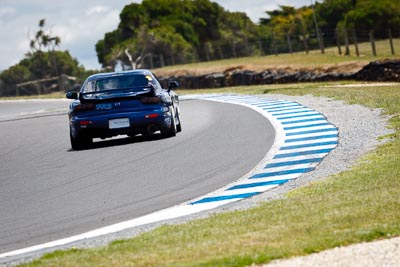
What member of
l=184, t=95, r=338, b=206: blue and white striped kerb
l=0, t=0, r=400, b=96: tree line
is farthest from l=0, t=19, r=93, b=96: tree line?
l=184, t=95, r=338, b=206: blue and white striped kerb

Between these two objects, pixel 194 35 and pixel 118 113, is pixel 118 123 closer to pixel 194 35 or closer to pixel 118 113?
pixel 118 113

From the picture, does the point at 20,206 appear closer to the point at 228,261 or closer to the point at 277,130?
the point at 228,261

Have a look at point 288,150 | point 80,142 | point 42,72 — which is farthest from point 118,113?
point 42,72

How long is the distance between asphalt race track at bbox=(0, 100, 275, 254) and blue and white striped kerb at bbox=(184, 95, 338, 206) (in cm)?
28

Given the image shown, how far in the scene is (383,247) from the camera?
28.1 ft

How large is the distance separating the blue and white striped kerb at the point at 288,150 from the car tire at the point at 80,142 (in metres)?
3.67

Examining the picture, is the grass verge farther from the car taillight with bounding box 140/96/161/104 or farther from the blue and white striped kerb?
the car taillight with bounding box 140/96/161/104

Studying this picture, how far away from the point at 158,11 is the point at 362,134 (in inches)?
3012

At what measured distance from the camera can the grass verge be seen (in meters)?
8.80

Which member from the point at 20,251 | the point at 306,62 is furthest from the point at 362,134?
the point at 306,62

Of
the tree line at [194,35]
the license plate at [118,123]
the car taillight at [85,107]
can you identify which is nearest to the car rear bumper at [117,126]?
the license plate at [118,123]

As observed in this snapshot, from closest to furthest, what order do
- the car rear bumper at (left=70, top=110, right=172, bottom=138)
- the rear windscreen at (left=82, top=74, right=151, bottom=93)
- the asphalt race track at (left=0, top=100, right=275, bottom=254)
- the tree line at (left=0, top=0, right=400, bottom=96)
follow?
1. the asphalt race track at (left=0, top=100, right=275, bottom=254)
2. the car rear bumper at (left=70, top=110, right=172, bottom=138)
3. the rear windscreen at (left=82, top=74, right=151, bottom=93)
4. the tree line at (left=0, top=0, right=400, bottom=96)

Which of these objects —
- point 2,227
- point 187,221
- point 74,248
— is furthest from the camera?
point 2,227

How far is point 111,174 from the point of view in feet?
53.7
